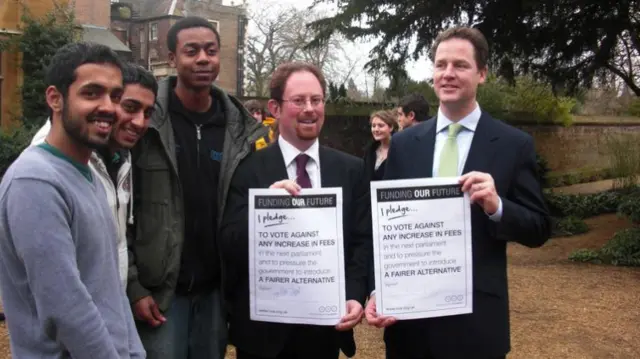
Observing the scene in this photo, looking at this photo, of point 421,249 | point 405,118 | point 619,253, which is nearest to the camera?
point 421,249

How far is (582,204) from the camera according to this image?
1408cm

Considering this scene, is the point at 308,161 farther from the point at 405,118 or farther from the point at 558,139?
the point at 558,139

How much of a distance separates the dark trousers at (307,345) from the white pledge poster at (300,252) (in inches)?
5.7

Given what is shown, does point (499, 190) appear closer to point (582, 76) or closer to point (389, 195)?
point (389, 195)

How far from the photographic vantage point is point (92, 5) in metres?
22.3

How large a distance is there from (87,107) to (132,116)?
716 mm

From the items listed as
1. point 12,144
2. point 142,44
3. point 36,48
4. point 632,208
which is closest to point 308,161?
point 632,208

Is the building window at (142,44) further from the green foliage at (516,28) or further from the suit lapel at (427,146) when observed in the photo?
the suit lapel at (427,146)

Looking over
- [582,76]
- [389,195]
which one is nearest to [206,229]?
[389,195]

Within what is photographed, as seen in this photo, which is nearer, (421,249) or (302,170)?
(421,249)

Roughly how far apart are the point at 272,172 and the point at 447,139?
79 centimetres

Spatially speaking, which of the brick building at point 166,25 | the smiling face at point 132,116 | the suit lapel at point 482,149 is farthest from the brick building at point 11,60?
the brick building at point 166,25

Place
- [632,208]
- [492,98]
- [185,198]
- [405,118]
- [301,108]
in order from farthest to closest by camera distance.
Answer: [492,98]
[632,208]
[405,118]
[185,198]
[301,108]

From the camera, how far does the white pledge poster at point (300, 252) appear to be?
2.83 meters
